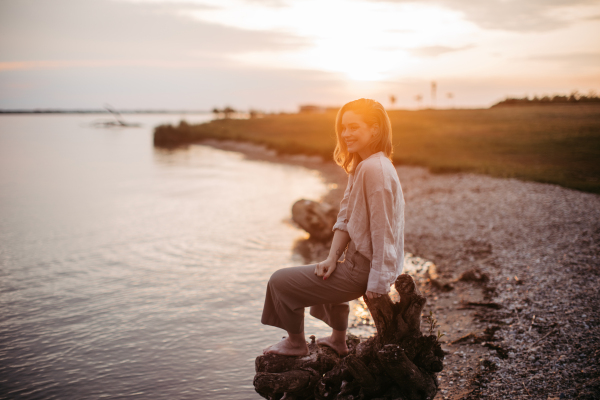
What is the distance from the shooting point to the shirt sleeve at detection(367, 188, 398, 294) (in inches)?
150

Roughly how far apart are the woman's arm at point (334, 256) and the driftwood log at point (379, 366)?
1.79 ft

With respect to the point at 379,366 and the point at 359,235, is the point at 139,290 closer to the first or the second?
the point at 379,366

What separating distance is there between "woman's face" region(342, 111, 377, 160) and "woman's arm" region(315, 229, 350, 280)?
0.88m

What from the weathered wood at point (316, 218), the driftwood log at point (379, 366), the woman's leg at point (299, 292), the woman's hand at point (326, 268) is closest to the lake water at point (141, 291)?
the weathered wood at point (316, 218)

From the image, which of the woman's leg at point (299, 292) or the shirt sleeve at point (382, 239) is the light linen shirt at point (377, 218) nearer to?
the shirt sleeve at point (382, 239)

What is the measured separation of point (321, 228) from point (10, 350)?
9.24 metres

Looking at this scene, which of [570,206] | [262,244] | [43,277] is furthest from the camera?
[262,244]

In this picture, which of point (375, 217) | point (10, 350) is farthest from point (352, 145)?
point (10, 350)

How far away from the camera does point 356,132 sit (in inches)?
161

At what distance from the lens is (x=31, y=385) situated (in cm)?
693

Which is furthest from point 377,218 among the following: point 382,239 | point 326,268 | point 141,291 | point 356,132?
point 141,291

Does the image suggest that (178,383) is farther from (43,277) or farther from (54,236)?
(54,236)

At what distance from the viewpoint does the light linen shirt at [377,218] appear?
12.5 feet

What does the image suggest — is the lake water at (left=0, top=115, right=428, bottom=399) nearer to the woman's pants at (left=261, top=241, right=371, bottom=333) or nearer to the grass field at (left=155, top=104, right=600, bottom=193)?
the woman's pants at (left=261, top=241, right=371, bottom=333)
